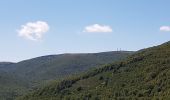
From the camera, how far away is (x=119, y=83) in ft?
378

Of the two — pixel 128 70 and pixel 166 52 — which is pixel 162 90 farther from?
pixel 166 52

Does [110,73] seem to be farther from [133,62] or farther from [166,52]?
[166,52]

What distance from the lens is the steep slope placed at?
10043 cm

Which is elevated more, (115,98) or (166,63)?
(166,63)

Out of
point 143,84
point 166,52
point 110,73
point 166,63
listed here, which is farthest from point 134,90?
point 166,52

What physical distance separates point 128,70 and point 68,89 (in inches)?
808

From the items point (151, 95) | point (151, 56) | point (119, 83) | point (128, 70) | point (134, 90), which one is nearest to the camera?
point (151, 95)

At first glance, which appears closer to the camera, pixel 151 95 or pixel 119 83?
pixel 151 95

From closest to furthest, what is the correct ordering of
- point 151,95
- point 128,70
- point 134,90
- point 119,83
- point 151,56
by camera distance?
1. point 151,95
2. point 134,90
3. point 119,83
4. point 128,70
5. point 151,56

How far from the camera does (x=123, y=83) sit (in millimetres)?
114062

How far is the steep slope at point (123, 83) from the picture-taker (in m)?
100

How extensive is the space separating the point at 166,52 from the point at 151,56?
534cm

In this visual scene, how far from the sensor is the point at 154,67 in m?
118

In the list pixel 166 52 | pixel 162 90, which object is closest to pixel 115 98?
pixel 162 90
